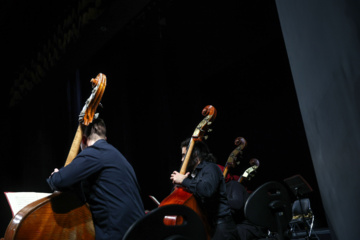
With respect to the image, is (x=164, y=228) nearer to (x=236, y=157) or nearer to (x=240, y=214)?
(x=240, y=214)

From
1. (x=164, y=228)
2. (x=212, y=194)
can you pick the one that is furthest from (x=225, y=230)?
(x=164, y=228)

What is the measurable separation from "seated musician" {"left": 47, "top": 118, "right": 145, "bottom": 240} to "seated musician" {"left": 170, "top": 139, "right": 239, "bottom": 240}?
78 centimetres

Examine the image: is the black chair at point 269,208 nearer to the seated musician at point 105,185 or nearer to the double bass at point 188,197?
the double bass at point 188,197

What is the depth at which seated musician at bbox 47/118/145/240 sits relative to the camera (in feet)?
6.20

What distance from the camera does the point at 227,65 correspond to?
692 centimetres

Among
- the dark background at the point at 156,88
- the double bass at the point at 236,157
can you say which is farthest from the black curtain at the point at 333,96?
the dark background at the point at 156,88

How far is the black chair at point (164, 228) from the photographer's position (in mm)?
906

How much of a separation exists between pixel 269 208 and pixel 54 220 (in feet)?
4.64

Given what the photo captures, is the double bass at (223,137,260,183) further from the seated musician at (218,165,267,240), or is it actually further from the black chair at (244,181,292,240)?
the black chair at (244,181,292,240)

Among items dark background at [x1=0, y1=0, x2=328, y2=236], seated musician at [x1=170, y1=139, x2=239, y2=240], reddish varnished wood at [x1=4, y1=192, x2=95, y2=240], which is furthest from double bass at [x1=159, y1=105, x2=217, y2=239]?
dark background at [x1=0, y1=0, x2=328, y2=236]

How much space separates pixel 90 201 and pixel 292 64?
5.50 feet

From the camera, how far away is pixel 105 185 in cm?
202

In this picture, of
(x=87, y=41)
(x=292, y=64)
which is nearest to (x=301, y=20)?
(x=292, y=64)

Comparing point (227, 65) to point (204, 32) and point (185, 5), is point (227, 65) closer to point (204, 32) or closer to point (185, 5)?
point (204, 32)
